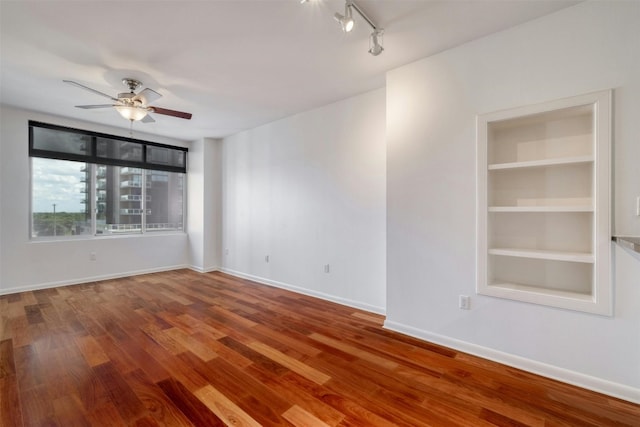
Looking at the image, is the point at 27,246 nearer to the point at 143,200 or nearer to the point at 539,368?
the point at 143,200

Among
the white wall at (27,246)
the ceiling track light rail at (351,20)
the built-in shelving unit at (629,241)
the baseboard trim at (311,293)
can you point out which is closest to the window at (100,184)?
the white wall at (27,246)

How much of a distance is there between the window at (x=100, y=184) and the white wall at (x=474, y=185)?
16.3 feet

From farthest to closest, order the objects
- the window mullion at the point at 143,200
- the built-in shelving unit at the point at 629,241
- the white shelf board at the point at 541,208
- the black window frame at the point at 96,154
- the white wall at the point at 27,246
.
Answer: the window mullion at the point at 143,200, the black window frame at the point at 96,154, the white wall at the point at 27,246, the white shelf board at the point at 541,208, the built-in shelving unit at the point at 629,241

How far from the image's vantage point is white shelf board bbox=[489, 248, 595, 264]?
194 centimetres

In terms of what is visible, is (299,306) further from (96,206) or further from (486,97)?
(96,206)

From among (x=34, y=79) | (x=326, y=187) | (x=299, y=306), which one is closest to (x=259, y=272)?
(x=299, y=306)

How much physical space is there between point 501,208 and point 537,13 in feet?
4.90

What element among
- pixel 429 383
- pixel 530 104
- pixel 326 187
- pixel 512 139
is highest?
pixel 530 104

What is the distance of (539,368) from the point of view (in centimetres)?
206

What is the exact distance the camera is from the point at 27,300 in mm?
3742

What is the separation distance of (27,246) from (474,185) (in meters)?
6.14

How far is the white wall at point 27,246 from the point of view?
395 centimetres

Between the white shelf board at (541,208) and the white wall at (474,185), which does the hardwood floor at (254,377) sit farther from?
the white shelf board at (541,208)

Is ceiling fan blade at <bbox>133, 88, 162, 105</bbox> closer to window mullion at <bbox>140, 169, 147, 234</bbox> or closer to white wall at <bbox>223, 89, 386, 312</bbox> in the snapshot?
white wall at <bbox>223, 89, 386, 312</bbox>
